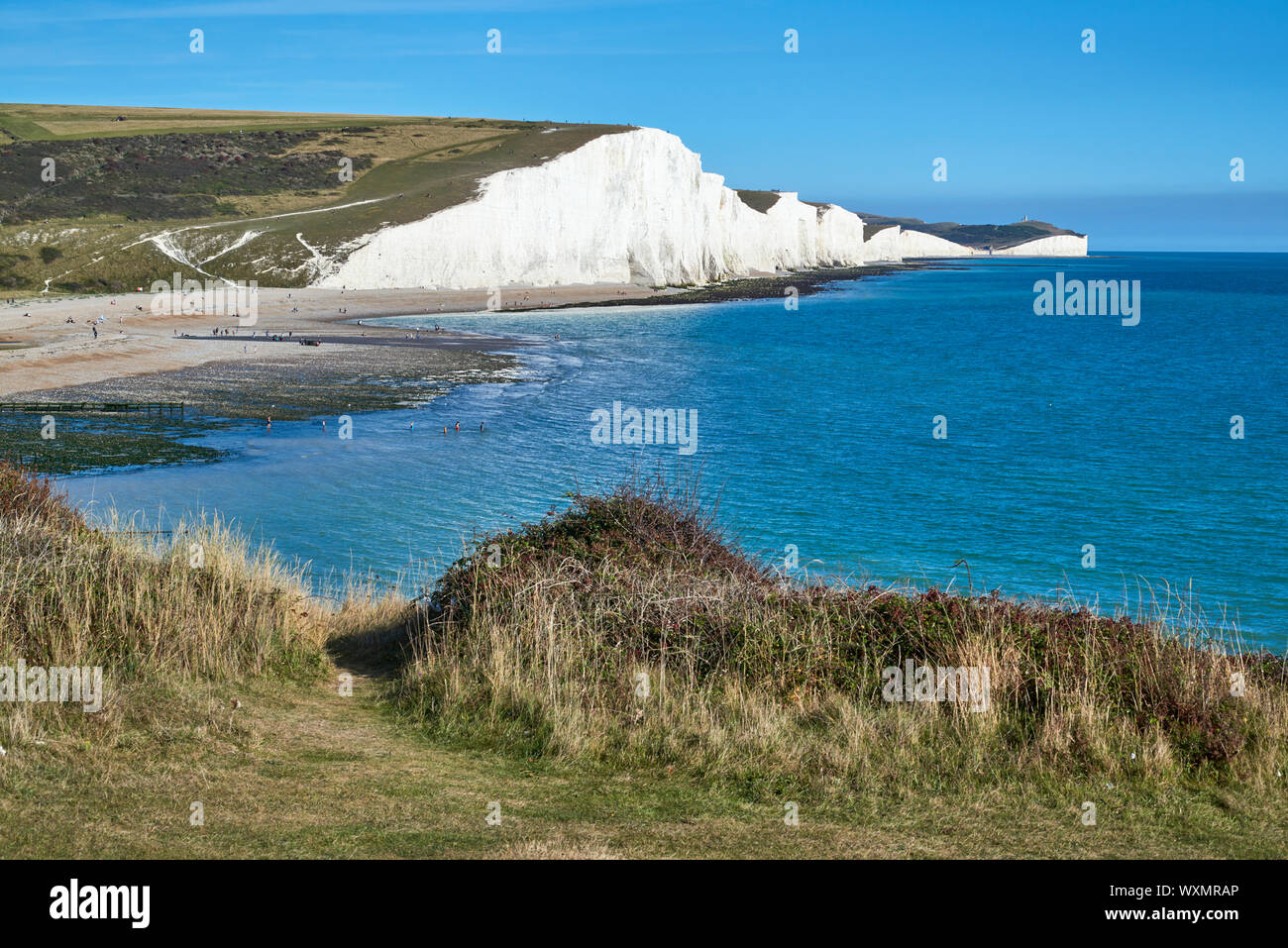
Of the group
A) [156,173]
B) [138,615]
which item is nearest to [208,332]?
[138,615]

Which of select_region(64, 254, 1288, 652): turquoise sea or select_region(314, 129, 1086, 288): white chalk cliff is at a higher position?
select_region(314, 129, 1086, 288): white chalk cliff

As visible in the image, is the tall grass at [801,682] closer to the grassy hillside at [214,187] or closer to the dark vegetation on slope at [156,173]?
the grassy hillside at [214,187]

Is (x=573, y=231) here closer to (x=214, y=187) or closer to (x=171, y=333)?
(x=214, y=187)

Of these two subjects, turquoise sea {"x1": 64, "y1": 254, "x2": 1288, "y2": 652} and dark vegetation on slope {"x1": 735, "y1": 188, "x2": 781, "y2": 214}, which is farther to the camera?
dark vegetation on slope {"x1": 735, "y1": 188, "x2": 781, "y2": 214}

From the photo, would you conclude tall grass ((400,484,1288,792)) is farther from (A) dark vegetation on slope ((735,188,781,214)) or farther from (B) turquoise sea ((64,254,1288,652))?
(A) dark vegetation on slope ((735,188,781,214))

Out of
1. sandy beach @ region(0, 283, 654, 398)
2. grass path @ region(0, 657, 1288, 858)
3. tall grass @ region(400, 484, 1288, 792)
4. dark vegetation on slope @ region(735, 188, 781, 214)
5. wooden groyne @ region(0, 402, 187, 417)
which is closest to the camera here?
grass path @ region(0, 657, 1288, 858)

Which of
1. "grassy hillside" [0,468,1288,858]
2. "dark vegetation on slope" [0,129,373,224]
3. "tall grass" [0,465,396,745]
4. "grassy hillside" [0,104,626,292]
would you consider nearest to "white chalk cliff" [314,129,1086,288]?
"grassy hillside" [0,104,626,292]
